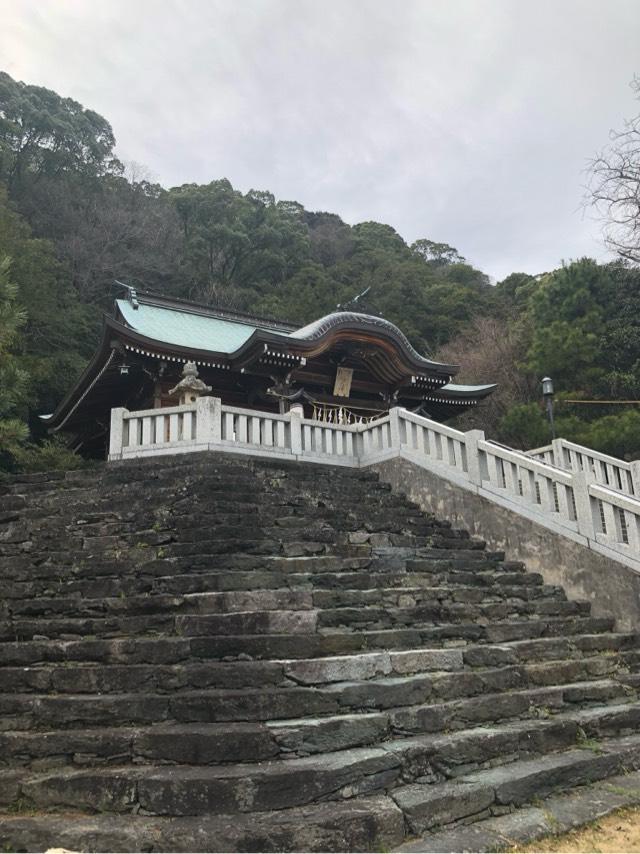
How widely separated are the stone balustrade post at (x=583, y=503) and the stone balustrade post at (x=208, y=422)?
4925mm

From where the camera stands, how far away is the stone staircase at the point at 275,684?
3414 millimetres

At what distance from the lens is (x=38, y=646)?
188 inches

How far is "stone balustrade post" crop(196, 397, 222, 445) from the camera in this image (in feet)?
29.1

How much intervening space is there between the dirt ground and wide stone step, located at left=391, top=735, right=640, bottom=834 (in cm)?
38

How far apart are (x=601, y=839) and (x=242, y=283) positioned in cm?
3695

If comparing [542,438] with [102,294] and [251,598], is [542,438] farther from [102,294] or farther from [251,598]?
[102,294]

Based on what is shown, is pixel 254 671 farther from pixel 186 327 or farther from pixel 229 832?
pixel 186 327

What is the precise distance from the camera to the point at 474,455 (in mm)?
8266

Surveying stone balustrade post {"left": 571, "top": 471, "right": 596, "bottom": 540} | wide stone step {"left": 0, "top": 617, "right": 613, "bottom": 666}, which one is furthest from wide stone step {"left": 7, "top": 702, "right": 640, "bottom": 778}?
stone balustrade post {"left": 571, "top": 471, "right": 596, "bottom": 540}

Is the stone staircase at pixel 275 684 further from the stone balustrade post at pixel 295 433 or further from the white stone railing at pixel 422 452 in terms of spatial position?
the stone balustrade post at pixel 295 433

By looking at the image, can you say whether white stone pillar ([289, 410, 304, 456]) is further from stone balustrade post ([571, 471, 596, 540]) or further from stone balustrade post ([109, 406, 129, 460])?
stone balustrade post ([571, 471, 596, 540])

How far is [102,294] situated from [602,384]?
2326 cm

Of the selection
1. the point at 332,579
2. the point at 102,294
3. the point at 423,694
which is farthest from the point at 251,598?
the point at 102,294

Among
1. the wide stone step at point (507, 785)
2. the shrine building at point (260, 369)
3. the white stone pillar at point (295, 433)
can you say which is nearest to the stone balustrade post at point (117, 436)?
the shrine building at point (260, 369)
